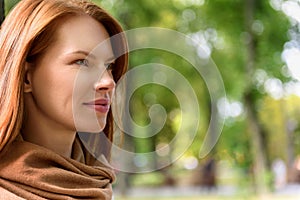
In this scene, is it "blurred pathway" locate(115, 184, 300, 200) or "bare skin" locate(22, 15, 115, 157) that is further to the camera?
"blurred pathway" locate(115, 184, 300, 200)

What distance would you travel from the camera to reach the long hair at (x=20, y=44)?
488 millimetres

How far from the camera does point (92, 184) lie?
51 centimetres

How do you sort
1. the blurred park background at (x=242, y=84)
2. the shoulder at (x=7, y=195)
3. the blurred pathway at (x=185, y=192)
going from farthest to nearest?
the blurred pathway at (x=185, y=192)
the blurred park background at (x=242, y=84)
the shoulder at (x=7, y=195)

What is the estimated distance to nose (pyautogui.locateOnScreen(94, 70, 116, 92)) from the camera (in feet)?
1.69

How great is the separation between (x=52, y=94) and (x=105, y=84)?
0.17 feet

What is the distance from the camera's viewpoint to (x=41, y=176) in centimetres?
48

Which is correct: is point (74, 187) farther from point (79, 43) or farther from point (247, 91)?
point (247, 91)

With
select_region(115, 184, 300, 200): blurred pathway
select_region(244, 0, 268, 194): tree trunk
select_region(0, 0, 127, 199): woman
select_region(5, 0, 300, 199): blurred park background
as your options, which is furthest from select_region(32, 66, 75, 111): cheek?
select_region(115, 184, 300, 200): blurred pathway

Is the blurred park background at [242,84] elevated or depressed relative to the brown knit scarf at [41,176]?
elevated

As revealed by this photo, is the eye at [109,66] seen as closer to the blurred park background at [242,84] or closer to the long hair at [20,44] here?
the long hair at [20,44]

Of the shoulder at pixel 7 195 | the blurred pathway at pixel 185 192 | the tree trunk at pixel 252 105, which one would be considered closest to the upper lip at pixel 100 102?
the shoulder at pixel 7 195

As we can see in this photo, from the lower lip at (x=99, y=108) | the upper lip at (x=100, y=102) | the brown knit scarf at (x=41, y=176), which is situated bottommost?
the brown knit scarf at (x=41, y=176)

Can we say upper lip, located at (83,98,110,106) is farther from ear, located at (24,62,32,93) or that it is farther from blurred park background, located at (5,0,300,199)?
blurred park background, located at (5,0,300,199)

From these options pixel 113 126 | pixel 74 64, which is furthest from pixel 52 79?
pixel 113 126
